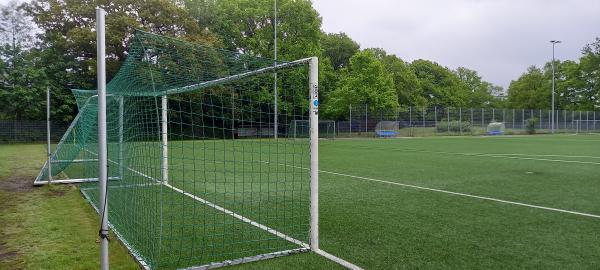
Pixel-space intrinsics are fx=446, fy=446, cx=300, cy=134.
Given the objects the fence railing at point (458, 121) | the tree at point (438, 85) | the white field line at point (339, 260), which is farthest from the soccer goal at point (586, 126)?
the white field line at point (339, 260)

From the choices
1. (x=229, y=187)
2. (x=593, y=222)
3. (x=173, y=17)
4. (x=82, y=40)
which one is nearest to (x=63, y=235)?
(x=229, y=187)

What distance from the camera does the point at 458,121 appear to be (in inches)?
1614

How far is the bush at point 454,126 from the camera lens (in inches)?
1574

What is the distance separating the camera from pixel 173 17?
3200 centimetres

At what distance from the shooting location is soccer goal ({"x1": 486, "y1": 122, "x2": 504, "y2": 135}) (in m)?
43.1

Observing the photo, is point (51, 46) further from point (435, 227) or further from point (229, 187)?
point (435, 227)

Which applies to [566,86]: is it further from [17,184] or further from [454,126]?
[17,184]

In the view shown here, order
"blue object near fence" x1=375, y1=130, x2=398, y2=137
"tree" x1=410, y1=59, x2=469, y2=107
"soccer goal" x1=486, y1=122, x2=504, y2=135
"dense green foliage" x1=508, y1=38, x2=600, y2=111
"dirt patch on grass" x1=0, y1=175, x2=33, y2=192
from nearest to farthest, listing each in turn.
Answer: "dirt patch on grass" x1=0, y1=175, x2=33, y2=192 < "blue object near fence" x1=375, y1=130, x2=398, y2=137 < "soccer goal" x1=486, y1=122, x2=504, y2=135 < "dense green foliage" x1=508, y1=38, x2=600, y2=111 < "tree" x1=410, y1=59, x2=469, y2=107

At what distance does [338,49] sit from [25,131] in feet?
115

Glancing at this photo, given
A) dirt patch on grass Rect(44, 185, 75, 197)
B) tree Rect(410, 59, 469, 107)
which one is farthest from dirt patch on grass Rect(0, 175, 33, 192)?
tree Rect(410, 59, 469, 107)

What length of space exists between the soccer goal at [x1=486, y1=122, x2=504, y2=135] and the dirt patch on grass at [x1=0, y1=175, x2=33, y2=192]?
135 feet

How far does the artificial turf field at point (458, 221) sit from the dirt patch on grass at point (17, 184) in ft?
7.42

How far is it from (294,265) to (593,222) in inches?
156

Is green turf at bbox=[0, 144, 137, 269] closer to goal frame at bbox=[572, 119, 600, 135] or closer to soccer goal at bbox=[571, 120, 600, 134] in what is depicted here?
soccer goal at bbox=[571, 120, 600, 134]
